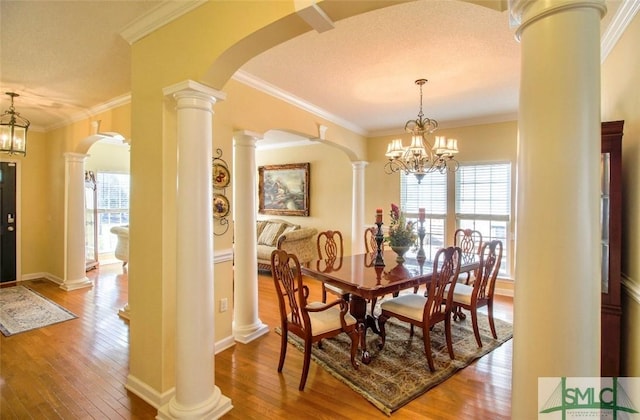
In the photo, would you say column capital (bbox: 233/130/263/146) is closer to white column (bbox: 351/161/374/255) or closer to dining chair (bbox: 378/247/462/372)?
dining chair (bbox: 378/247/462/372)

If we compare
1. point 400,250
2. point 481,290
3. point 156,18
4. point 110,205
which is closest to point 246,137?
point 156,18

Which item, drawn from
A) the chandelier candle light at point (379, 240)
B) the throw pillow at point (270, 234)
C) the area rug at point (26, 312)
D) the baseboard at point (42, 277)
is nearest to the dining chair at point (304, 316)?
the chandelier candle light at point (379, 240)

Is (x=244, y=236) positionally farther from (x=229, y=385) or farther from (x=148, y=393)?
(x=148, y=393)

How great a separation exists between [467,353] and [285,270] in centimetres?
Result: 192

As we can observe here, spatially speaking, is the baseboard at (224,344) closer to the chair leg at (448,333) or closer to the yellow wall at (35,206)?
the chair leg at (448,333)

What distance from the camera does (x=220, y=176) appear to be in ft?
9.75

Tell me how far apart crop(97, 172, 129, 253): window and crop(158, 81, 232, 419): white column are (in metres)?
5.96

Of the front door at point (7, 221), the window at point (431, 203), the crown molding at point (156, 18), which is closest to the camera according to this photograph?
the crown molding at point (156, 18)

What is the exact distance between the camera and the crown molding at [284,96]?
10.2 ft

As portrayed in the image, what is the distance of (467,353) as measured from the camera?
2938 millimetres

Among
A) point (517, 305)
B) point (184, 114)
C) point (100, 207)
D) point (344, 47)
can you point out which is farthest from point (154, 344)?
point (100, 207)

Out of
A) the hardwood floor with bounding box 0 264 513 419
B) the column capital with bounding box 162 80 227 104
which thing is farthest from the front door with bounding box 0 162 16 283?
the column capital with bounding box 162 80 227 104

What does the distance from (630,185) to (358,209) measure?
376 cm

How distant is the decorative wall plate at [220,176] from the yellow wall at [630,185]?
3004 mm
